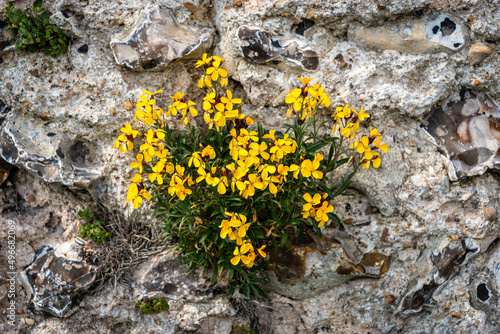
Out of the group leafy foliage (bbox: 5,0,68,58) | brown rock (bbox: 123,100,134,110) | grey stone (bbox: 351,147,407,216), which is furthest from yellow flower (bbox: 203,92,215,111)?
leafy foliage (bbox: 5,0,68,58)

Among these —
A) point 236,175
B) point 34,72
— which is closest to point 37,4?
point 34,72

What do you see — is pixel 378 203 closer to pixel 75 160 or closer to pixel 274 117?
pixel 274 117

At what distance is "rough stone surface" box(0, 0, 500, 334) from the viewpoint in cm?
279

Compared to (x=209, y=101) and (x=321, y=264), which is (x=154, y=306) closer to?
(x=321, y=264)

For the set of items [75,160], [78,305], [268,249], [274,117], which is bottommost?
[78,305]

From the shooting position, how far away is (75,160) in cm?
314

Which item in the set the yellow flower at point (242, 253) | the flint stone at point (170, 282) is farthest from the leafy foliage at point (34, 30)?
the yellow flower at point (242, 253)

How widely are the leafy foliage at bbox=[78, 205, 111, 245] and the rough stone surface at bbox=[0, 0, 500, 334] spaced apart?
0.43 ft

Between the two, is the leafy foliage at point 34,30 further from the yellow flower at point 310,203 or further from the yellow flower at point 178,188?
the yellow flower at point 310,203

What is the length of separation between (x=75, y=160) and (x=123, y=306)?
116cm

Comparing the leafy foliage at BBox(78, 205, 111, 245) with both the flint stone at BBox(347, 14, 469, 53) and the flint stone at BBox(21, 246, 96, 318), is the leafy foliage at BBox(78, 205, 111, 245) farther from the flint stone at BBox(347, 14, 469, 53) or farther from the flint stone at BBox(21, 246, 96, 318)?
the flint stone at BBox(347, 14, 469, 53)

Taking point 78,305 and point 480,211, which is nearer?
point 480,211

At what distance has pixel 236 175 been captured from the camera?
219 centimetres

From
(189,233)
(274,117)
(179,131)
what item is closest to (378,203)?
(274,117)
